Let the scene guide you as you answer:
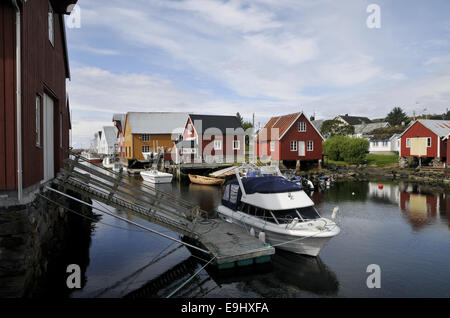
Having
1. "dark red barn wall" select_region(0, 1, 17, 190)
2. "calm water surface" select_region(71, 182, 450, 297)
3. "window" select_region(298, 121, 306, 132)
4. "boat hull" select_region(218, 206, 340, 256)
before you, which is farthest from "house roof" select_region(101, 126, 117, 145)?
"dark red barn wall" select_region(0, 1, 17, 190)

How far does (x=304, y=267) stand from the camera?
494 inches

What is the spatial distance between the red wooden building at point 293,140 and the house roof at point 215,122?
7636 mm

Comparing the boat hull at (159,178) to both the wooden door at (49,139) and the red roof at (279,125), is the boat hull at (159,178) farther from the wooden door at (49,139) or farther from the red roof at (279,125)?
the wooden door at (49,139)

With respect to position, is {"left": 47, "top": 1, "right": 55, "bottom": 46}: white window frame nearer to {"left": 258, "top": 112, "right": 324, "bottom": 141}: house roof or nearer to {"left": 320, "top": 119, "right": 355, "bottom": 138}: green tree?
{"left": 258, "top": 112, "right": 324, "bottom": 141}: house roof

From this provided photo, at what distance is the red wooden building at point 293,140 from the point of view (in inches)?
1769

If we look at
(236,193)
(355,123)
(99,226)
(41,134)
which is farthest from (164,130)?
(355,123)

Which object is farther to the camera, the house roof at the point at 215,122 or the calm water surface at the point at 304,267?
the house roof at the point at 215,122

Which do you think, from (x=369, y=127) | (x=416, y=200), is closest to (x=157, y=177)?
(x=416, y=200)

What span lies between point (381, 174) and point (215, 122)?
27.3 m

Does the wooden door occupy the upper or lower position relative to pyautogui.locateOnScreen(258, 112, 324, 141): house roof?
lower

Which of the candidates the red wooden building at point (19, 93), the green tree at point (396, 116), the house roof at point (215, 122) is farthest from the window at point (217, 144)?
the green tree at point (396, 116)

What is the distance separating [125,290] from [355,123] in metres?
108

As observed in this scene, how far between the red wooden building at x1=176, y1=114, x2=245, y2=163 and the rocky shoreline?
12.3 meters

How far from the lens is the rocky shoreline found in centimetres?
4006
